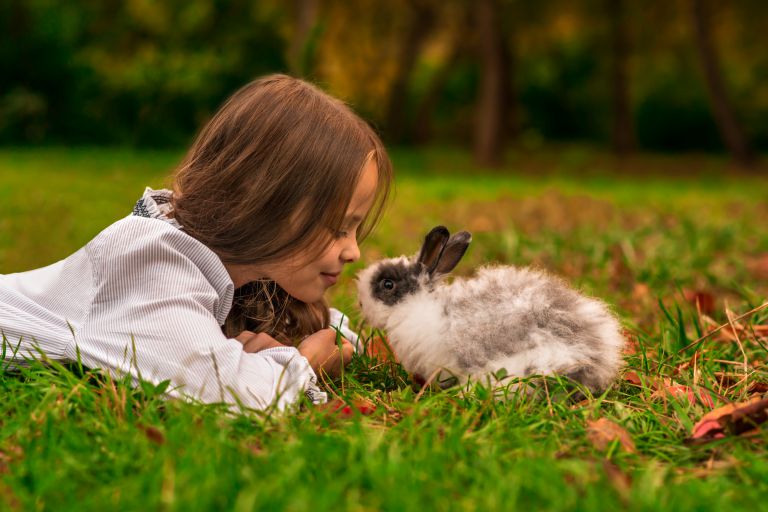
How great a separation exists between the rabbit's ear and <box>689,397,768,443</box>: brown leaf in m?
0.96

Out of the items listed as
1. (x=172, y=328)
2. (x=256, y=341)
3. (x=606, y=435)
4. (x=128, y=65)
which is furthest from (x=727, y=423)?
(x=128, y=65)

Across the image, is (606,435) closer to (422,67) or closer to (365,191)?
(365,191)

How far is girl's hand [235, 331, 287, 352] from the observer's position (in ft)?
9.14

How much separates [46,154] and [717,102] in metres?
11.8

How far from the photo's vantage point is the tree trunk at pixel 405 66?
21203 mm

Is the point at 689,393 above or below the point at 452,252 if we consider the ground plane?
below

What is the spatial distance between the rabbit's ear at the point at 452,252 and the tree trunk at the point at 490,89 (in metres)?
12.8

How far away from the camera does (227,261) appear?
2.78 metres

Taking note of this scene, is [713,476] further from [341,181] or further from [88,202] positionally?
[88,202]

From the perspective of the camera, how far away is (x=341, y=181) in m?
2.74

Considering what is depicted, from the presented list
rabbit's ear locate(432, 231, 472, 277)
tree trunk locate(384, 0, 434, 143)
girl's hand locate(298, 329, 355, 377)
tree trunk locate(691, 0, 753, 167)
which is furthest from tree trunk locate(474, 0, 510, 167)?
girl's hand locate(298, 329, 355, 377)

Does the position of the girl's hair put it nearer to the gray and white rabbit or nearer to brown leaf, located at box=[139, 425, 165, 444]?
the gray and white rabbit

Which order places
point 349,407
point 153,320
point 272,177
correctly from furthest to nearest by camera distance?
point 272,177 < point 153,320 < point 349,407

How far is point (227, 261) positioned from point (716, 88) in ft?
47.2
